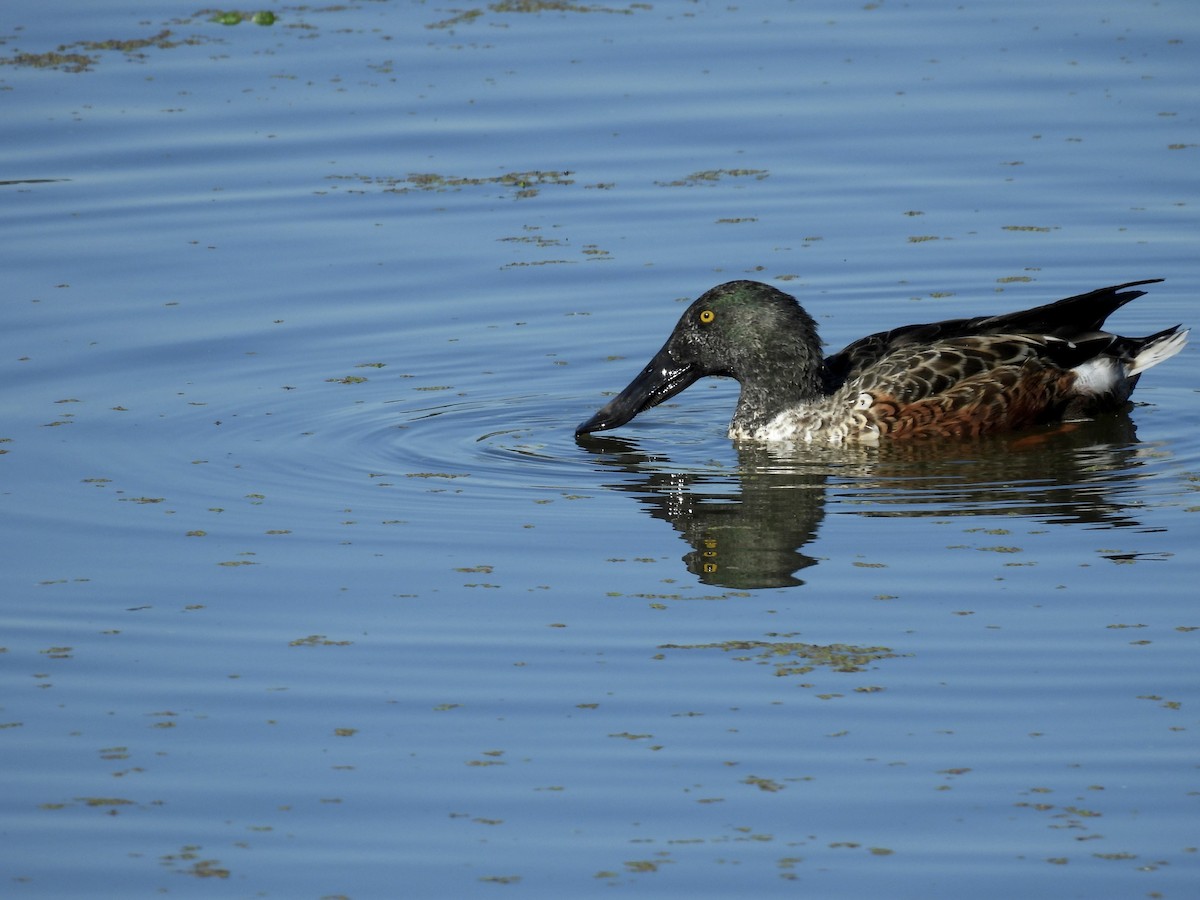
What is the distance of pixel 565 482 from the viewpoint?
31.3 ft

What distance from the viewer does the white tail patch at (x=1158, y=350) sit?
1055cm

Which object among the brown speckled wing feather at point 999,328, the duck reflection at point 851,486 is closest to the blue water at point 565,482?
the duck reflection at point 851,486

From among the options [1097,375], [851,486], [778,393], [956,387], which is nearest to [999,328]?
[956,387]

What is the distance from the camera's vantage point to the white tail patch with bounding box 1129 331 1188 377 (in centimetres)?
1055

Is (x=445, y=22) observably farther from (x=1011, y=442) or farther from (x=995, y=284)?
(x=1011, y=442)

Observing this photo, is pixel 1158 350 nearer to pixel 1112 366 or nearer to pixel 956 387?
pixel 1112 366

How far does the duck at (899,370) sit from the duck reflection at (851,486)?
0.38ft

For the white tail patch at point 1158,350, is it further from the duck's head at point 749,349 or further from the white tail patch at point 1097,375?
the duck's head at point 749,349

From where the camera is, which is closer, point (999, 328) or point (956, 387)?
point (956, 387)

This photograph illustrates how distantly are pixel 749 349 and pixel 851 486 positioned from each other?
54.7 inches

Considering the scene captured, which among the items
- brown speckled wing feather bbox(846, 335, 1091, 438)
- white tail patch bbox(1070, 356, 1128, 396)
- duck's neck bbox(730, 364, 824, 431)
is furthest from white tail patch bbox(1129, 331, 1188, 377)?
duck's neck bbox(730, 364, 824, 431)

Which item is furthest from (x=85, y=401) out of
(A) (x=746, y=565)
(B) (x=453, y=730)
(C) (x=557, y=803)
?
(C) (x=557, y=803)

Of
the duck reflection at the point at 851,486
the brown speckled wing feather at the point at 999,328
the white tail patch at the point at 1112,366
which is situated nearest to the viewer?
the duck reflection at the point at 851,486

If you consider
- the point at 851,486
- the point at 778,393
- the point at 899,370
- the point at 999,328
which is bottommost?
the point at 851,486
